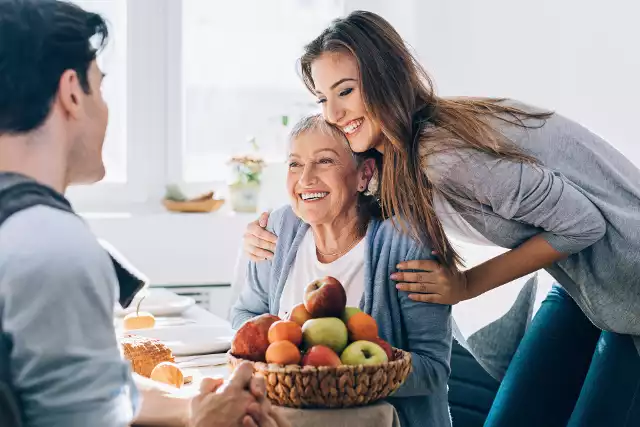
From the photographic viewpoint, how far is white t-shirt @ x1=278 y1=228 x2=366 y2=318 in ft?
6.26

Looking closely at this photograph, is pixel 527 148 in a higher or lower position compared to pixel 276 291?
higher

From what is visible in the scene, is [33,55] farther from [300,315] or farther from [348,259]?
[348,259]

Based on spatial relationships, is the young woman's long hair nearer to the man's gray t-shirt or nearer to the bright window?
the man's gray t-shirt

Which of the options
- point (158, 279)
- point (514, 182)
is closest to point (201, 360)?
point (514, 182)

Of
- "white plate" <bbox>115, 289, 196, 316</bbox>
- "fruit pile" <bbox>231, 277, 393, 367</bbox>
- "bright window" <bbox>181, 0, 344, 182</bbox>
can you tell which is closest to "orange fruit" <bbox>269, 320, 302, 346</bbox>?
"fruit pile" <bbox>231, 277, 393, 367</bbox>

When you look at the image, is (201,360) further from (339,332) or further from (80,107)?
(80,107)

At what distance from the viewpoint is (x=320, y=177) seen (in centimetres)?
194

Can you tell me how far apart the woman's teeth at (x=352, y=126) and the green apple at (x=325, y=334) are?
62cm

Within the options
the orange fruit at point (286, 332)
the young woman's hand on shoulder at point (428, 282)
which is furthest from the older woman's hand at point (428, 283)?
the orange fruit at point (286, 332)

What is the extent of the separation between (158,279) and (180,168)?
63 cm

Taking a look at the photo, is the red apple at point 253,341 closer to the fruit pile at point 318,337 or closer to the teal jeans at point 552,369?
the fruit pile at point 318,337

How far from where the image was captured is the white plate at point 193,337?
199cm

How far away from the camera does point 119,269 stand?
960 mm

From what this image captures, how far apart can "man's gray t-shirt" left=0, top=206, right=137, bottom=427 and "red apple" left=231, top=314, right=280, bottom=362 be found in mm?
605
